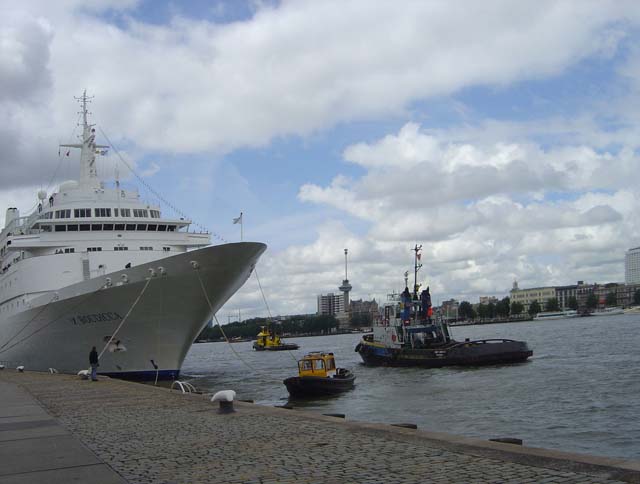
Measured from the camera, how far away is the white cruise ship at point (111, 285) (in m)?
27.3

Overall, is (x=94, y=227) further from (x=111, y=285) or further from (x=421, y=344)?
(x=421, y=344)

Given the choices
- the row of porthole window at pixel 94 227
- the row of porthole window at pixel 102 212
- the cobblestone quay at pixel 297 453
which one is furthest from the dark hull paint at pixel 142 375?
the cobblestone quay at pixel 297 453

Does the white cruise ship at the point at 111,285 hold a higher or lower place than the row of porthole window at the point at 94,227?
lower

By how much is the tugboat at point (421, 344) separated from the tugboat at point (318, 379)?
11912 millimetres

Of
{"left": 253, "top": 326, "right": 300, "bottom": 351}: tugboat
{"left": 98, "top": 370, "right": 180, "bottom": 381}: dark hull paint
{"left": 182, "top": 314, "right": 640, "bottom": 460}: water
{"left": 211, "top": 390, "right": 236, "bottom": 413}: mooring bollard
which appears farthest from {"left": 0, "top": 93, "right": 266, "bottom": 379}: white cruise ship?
{"left": 253, "top": 326, "right": 300, "bottom": 351}: tugboat

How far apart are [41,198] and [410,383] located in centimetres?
2339

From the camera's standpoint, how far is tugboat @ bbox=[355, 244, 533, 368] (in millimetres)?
43875

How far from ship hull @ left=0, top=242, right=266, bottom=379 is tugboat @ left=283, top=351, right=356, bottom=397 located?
4958 mm

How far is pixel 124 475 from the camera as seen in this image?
8734 millimetres

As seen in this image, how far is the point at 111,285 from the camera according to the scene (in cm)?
2694

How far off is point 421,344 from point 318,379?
19104 millimetres

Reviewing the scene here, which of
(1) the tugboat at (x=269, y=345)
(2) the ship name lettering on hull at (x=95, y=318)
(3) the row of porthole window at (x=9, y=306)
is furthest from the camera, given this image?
(1) the tugboat at (x=269, y=345)

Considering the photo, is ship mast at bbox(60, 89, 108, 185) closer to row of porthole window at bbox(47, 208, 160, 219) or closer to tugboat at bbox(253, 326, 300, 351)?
row of porthole window at bbox(47, 208, 160, 219)

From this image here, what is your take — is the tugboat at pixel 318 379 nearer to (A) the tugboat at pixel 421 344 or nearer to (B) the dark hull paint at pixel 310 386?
(B) the dark hull paint at pixel 310 386
